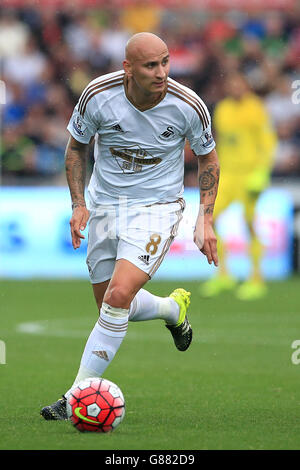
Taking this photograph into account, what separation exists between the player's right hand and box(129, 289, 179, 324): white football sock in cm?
77

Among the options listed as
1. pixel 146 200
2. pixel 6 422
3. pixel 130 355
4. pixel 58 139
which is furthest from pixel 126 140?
pixel 58 139

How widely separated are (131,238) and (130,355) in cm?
299

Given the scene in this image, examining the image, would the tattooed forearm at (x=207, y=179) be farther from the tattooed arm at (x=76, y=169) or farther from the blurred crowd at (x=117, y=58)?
the blurred crowd at (x=117, y=58)

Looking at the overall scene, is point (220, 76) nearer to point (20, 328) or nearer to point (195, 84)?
point (195, 84)

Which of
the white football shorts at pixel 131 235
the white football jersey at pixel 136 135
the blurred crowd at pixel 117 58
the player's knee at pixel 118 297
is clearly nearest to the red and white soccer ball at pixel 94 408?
the player's knee at pixel 118 297

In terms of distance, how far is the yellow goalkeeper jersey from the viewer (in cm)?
1342

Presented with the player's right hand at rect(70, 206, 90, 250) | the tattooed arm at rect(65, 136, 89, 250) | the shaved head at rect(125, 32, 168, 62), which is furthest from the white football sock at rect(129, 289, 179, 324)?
the shaved head at rect(125, 32, 168, 62)

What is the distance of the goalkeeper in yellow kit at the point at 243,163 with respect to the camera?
13.3 metres

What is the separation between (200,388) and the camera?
265 inches

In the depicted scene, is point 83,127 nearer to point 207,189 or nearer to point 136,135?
point 136,135

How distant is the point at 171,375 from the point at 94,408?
2.44 meters

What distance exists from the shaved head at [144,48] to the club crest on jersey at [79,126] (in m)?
0.50

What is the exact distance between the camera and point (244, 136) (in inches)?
541
